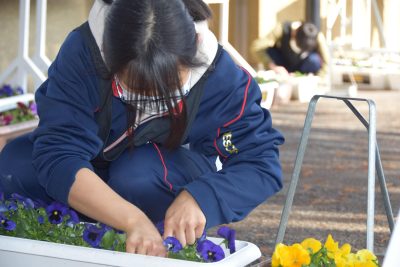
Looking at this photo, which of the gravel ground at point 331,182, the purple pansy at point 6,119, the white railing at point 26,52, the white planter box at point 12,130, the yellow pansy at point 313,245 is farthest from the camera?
the white railing at point 26,52

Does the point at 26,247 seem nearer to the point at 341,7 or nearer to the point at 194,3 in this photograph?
the point at 194,3

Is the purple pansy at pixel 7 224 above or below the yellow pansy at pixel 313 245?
below

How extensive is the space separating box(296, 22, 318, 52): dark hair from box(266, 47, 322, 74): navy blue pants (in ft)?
0.42

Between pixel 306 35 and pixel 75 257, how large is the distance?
711 centimetres

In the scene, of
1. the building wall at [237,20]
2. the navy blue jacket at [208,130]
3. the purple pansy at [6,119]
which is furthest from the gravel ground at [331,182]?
the purple pansy at [6,119]

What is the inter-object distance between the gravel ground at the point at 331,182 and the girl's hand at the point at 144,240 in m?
1.34

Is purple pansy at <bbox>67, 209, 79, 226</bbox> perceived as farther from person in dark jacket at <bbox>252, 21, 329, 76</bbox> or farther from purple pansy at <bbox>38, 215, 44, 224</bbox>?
person in dark jacket at <bbox>252, 21, 329, 76</bbox>

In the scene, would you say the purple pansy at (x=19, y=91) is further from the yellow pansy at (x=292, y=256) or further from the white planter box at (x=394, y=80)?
the white planter box at (x=394, y=80)

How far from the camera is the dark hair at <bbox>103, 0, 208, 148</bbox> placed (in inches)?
82.0

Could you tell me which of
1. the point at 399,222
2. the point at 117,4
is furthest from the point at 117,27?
the point at 399,222

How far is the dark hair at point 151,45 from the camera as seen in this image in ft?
6.83

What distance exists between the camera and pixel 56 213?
230cm

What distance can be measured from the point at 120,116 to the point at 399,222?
0.99m

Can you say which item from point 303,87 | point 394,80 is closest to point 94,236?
point 303,87
